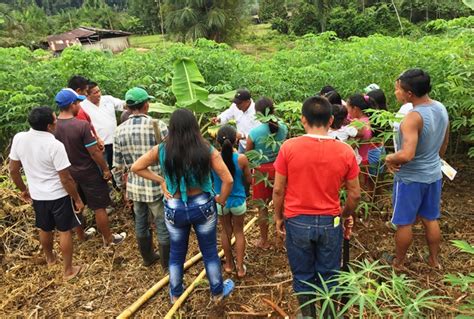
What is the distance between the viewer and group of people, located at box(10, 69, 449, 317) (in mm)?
2498

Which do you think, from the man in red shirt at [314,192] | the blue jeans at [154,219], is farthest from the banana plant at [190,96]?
the man in red shirt at [314,192]

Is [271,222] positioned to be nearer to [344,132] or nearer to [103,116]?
[344,132]

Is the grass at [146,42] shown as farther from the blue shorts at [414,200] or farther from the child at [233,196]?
the blue shorts at [414,200]

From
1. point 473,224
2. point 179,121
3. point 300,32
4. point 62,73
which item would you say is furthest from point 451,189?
point 300,32

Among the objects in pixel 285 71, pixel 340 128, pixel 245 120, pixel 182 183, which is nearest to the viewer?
pixel 182 183

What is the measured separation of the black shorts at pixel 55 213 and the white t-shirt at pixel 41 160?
0.07 m

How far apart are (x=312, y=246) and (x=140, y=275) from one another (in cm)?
200

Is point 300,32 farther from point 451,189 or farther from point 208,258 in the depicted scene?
point 208,258

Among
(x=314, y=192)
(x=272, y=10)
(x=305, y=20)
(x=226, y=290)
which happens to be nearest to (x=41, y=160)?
(x=226, y=290)

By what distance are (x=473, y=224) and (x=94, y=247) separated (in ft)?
14.2

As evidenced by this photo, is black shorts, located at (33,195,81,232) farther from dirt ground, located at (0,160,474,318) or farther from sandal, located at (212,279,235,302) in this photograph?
sandal, located at (212,279,235,302)

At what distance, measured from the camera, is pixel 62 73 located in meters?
6.04

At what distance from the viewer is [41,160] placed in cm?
343

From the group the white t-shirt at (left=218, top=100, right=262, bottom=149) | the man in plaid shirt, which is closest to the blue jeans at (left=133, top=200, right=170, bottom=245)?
the man in plaid shirt
